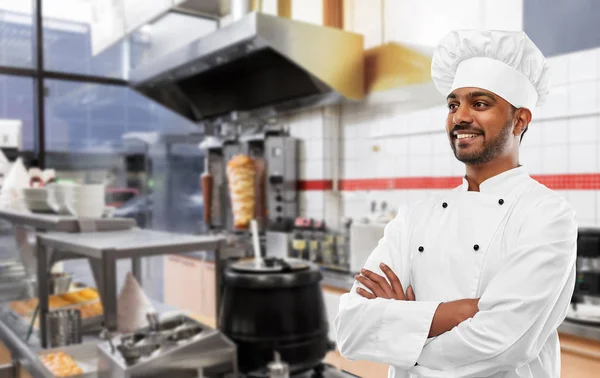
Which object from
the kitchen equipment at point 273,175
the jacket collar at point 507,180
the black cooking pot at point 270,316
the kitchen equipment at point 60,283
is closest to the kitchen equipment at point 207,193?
the kitchen equipment at point 273,175

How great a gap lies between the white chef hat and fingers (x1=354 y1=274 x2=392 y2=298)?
1.02ft

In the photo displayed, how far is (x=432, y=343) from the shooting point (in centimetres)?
71

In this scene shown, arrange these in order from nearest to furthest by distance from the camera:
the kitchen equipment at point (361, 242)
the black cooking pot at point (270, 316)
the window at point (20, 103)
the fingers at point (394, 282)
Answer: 1. the fingers at point (394, 282)
2. the black cooking pot at point (270, 316)
3. the kitchen equipment at point (361, 242)
4. the window at point (20, 103)

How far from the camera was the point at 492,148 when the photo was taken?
703mm

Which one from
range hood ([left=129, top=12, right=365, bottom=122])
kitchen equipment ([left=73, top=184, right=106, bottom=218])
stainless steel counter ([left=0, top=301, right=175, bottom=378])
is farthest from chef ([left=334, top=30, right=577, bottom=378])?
range hood ([left=129, top=12, right=365, bottom=122])

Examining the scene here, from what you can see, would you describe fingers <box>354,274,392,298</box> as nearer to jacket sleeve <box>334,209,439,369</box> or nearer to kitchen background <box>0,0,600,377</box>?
jacket sleeve <box>334,209,439,369</box>

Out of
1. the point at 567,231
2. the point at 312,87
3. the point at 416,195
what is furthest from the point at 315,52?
the point at 567,231

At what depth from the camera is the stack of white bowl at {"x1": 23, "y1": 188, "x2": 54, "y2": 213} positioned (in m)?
2.35

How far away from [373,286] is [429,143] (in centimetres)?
250

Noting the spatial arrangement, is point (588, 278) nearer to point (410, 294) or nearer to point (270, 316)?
point (270, 316)

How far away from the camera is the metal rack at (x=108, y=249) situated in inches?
56.9

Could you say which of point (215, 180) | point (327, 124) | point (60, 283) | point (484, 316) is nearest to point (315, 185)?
point (327, 124)

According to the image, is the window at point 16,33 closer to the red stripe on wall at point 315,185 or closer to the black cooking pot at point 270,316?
the red stripe on wall at point 315,185

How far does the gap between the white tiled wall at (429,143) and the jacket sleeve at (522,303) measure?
197 centimetres
